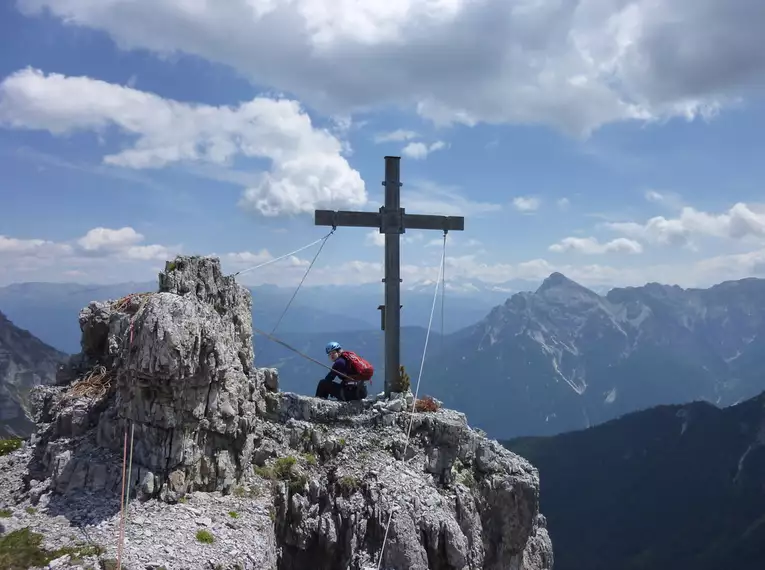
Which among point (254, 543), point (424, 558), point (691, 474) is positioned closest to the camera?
point (254, 543)

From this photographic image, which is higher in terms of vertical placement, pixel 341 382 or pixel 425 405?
pixel 341 382

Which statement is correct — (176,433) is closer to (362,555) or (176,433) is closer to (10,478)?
(10,478)

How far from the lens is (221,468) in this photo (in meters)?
15.3

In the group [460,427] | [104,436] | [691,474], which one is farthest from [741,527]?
[104,436]

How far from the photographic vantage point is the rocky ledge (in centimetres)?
1323

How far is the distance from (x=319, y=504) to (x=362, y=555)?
1873 mm

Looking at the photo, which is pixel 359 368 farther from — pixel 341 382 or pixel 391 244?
pixel 391 244

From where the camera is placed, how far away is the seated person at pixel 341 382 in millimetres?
19859

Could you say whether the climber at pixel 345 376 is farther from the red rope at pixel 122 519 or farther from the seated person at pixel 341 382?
the red rope at pixel 122 519

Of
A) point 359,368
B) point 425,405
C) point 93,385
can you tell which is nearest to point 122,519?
point 93,385

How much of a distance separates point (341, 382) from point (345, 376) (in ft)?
1.65

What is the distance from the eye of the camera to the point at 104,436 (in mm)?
14922

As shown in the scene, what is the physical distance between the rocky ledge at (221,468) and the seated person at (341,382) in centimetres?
63

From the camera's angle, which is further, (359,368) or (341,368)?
(341,368)
